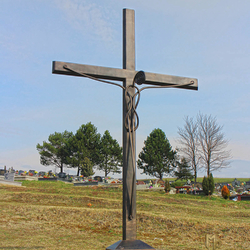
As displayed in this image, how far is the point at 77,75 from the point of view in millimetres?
3357

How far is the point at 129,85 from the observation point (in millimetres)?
3352

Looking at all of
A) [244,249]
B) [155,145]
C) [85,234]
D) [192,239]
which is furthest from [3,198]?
[155,145]

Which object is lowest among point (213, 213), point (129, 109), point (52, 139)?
point (213, 213)

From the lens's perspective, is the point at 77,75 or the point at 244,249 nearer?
the point at 77,75

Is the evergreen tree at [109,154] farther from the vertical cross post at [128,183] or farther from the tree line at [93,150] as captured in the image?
the vertical cross post at [128,183]

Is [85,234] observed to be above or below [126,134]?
below

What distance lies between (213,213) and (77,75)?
985cm

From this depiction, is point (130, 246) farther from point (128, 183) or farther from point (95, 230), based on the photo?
point (95, 230)

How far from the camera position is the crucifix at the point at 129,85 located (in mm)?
3057

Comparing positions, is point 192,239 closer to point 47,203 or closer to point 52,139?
point 47,203

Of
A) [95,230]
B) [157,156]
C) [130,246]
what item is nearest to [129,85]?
[130,246]

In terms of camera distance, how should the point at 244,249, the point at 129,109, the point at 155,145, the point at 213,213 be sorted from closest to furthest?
the point at 129,109 < the point at 244,249 < the point at 213,213 < the point at 155,145

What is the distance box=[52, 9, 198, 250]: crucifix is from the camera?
3057mm

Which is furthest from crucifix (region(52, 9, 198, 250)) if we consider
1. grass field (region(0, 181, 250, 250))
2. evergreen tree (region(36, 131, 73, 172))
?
evergreen tree (region(36, 131, 73, 172))
